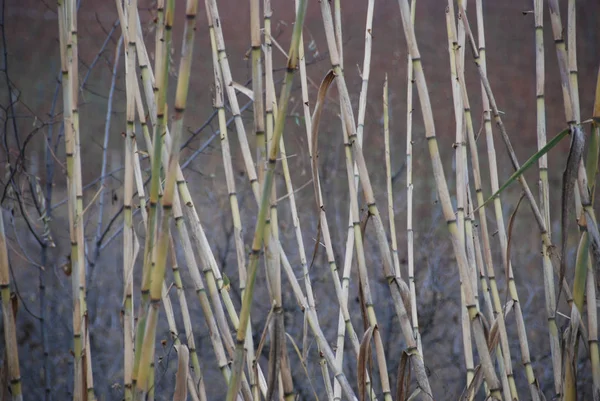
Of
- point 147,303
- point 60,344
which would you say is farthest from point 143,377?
point 60,344


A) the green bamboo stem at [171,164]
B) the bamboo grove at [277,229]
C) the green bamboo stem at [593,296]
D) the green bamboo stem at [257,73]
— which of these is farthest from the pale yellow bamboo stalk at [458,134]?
the green bamboo stem at [171,164]

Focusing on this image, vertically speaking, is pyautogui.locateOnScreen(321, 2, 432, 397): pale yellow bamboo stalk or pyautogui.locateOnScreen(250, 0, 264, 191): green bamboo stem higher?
pyautogui.locateOnScreen(250, 0, 264, 191): green bamboo stem

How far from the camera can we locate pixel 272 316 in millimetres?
687

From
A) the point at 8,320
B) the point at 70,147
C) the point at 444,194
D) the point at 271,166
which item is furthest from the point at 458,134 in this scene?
the point at 8,320

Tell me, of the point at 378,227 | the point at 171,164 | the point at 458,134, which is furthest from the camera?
the point at 458,134

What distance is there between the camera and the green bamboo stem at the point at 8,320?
2.34 ft

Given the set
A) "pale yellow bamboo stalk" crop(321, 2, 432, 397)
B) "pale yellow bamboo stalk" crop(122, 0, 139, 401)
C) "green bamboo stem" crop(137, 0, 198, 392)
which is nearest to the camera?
"green bamboo stem" crop(137, 0, 198, 392)

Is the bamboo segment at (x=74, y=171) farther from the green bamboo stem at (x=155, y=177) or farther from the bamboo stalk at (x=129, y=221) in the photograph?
the green bamboo stem at (x=155, y=177)

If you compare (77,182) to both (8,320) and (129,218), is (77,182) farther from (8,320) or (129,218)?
(8,320)

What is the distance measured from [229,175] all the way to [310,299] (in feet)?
0.83

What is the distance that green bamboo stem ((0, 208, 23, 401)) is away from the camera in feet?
2.34

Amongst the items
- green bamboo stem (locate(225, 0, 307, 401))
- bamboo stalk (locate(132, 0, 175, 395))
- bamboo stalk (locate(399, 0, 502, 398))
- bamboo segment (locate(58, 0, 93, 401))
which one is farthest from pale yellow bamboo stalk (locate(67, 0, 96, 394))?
bamboo stalk (locate(399, 0, 502, 398))

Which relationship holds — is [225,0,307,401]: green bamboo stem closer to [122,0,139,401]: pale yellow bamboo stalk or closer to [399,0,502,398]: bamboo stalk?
[399,0,502,398]: bamboo stalk

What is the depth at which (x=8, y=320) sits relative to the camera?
730 millimetres
